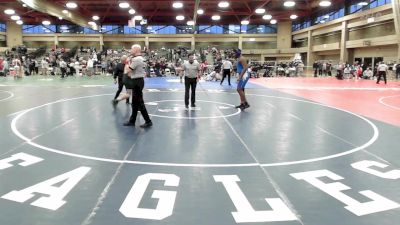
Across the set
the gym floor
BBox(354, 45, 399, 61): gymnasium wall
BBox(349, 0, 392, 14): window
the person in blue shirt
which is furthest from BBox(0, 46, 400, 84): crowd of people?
the gym floor

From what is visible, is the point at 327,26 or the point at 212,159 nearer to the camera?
the point at 212,159

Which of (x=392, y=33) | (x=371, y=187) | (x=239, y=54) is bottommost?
(x=371, y=187)

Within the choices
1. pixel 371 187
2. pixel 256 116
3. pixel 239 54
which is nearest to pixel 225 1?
pixel 239 54

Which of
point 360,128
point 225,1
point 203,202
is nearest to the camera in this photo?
point 203,202

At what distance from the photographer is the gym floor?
3828 millimetres

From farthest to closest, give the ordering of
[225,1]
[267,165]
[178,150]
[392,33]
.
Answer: [225,1], [392,33], [178,150], [267,165]

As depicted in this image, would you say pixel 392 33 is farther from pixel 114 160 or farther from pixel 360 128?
pixel 114 160

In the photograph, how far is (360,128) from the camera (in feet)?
28.5

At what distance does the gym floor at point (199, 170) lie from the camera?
3828 mm

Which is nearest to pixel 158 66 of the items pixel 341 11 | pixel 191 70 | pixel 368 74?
pixel 368 74

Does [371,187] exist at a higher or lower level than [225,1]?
lower

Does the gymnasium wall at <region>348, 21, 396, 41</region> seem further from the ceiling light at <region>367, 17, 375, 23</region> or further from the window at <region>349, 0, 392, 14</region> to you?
the window at <region>349, 0, 392, 14</region>

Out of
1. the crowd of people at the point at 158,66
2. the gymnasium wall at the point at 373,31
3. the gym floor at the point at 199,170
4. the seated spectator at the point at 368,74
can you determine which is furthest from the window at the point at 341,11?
the gym floor at the point at 199,170

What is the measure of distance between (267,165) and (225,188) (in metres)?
1.21
